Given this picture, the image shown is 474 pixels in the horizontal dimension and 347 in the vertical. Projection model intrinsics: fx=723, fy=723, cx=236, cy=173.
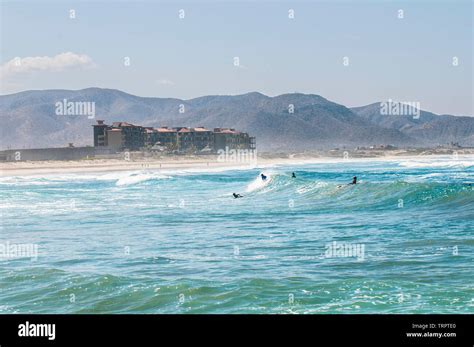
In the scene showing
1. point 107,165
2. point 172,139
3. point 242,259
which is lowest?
point 242,259

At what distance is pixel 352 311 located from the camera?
866 centimetres

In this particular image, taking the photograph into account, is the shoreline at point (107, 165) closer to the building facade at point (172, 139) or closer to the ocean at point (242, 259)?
the building facade at point (172, 139)

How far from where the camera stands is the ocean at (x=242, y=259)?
31.1ft

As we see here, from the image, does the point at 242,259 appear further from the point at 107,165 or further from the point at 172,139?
the point at 172,139

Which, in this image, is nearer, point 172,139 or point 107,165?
point 107,165

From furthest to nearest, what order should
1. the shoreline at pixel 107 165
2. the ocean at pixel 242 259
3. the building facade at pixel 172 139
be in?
the building facade at pixel 172 139 → the shoreline at pixel 107 165 → the ocean at pixel 242 259

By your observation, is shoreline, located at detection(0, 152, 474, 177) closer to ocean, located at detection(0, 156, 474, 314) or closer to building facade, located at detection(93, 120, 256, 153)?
building facade, located at detection(93, 120, 256, 153)

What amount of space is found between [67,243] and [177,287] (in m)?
5.80

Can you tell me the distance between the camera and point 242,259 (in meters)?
12.9

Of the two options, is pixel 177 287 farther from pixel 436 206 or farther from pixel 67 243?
pixel 436 206

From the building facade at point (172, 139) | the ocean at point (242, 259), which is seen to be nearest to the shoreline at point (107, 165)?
the building facade at point (172, 139)

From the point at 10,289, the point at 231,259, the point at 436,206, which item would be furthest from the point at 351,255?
the point at 436,206

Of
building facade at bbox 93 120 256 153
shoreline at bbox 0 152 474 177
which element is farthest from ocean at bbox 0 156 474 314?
building facade at bbox 93 120 256 153

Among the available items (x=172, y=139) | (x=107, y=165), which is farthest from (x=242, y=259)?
(x=172, y=139)
